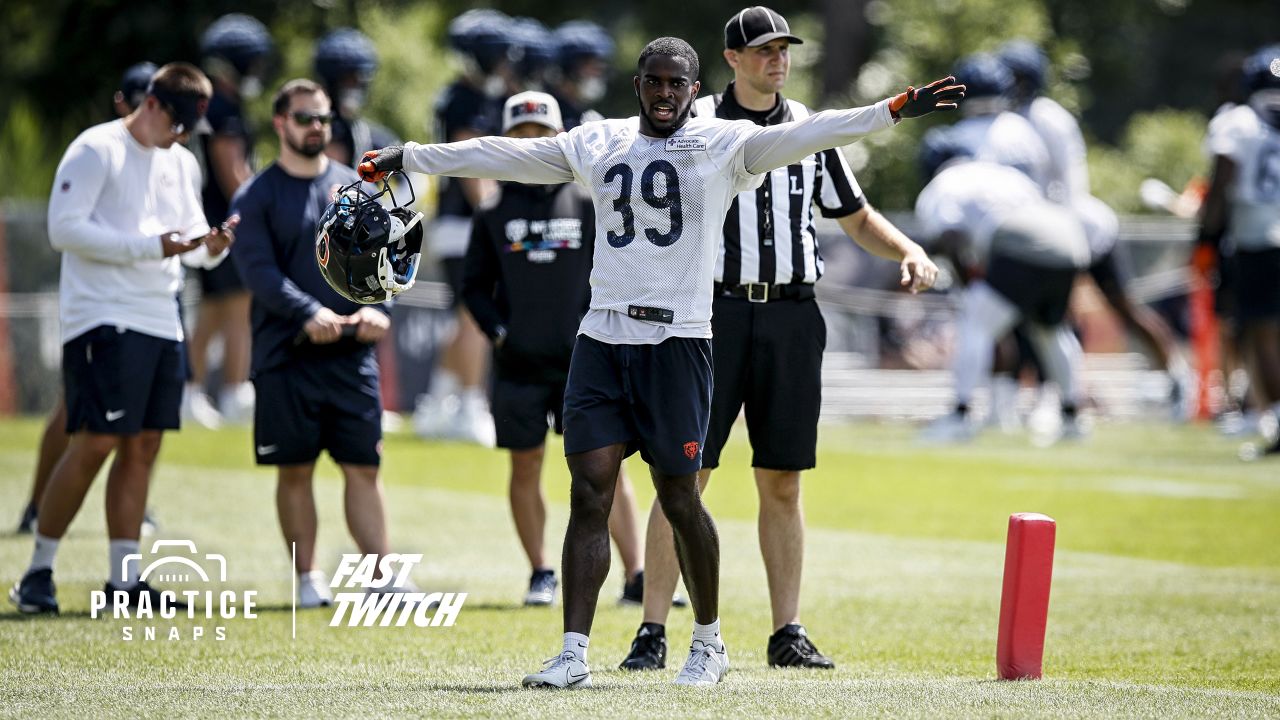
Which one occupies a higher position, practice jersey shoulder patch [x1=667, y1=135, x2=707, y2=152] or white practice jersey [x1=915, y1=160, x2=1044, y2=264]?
white practice jersey [x1=915, y1=160, x2=1044, y2=264]

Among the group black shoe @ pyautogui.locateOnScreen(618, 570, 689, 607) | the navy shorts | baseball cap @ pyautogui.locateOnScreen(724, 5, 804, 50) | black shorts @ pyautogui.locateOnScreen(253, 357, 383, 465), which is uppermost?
baseball cap @ pyautogui.locateOnScreen(724, 5, 804, 50)

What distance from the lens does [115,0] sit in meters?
22.3

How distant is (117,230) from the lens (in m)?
8.36

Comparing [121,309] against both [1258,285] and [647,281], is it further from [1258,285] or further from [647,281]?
[1258,285]

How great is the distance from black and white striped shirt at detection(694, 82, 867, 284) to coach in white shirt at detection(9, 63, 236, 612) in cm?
254

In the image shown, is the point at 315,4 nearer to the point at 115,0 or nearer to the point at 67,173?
the point at 115,0

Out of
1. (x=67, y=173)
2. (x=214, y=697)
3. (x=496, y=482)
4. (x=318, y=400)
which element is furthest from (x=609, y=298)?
(x=496, y=482)

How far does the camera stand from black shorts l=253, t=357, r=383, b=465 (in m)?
8.61

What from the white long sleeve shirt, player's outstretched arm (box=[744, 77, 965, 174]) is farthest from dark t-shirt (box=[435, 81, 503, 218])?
player's outstretched arm (box=[744, 77, 965, 174])

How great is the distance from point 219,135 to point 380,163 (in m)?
7.37

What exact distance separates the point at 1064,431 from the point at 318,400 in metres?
9.13

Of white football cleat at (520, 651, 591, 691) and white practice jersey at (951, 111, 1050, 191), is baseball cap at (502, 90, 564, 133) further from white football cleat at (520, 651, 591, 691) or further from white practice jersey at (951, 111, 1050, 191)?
white practice jersey at (951, 111, 1050, 191)

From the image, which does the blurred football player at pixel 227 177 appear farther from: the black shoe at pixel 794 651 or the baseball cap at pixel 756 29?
the black shoe at pixel 794 651

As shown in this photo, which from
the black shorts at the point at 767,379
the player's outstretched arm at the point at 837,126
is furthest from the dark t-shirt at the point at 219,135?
the player's outstretched arm at the point at 837,126
